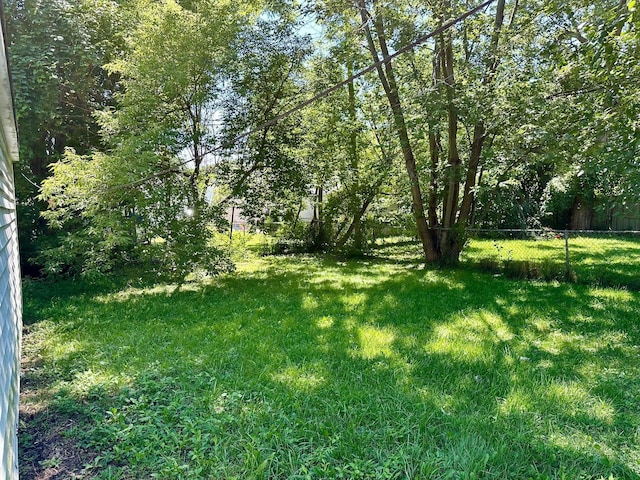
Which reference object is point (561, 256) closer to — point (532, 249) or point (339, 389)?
point (532, 249)

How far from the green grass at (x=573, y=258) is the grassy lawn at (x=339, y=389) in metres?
1.11

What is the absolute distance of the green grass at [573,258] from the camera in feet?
20.8

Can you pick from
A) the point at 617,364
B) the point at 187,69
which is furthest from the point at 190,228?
the point at 617,364

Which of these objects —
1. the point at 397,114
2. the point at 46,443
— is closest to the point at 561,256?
the point at 397,114

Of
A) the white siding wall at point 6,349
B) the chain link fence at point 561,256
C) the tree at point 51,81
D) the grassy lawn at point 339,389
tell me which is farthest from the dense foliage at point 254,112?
the white siding wall at point 6,349

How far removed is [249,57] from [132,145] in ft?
9.81

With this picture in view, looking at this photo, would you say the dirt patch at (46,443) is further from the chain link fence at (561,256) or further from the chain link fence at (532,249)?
the chain link fence at (561,256)

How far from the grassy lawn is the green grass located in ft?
3.66

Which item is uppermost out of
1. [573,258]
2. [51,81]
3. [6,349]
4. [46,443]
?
[51,81]

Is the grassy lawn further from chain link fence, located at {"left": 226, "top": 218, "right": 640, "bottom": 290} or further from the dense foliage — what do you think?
the dense foliage

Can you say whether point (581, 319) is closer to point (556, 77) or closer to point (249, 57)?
point (556, 77)

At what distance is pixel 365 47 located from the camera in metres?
7.47

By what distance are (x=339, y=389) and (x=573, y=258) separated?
297 inches

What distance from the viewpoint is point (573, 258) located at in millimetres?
8258
